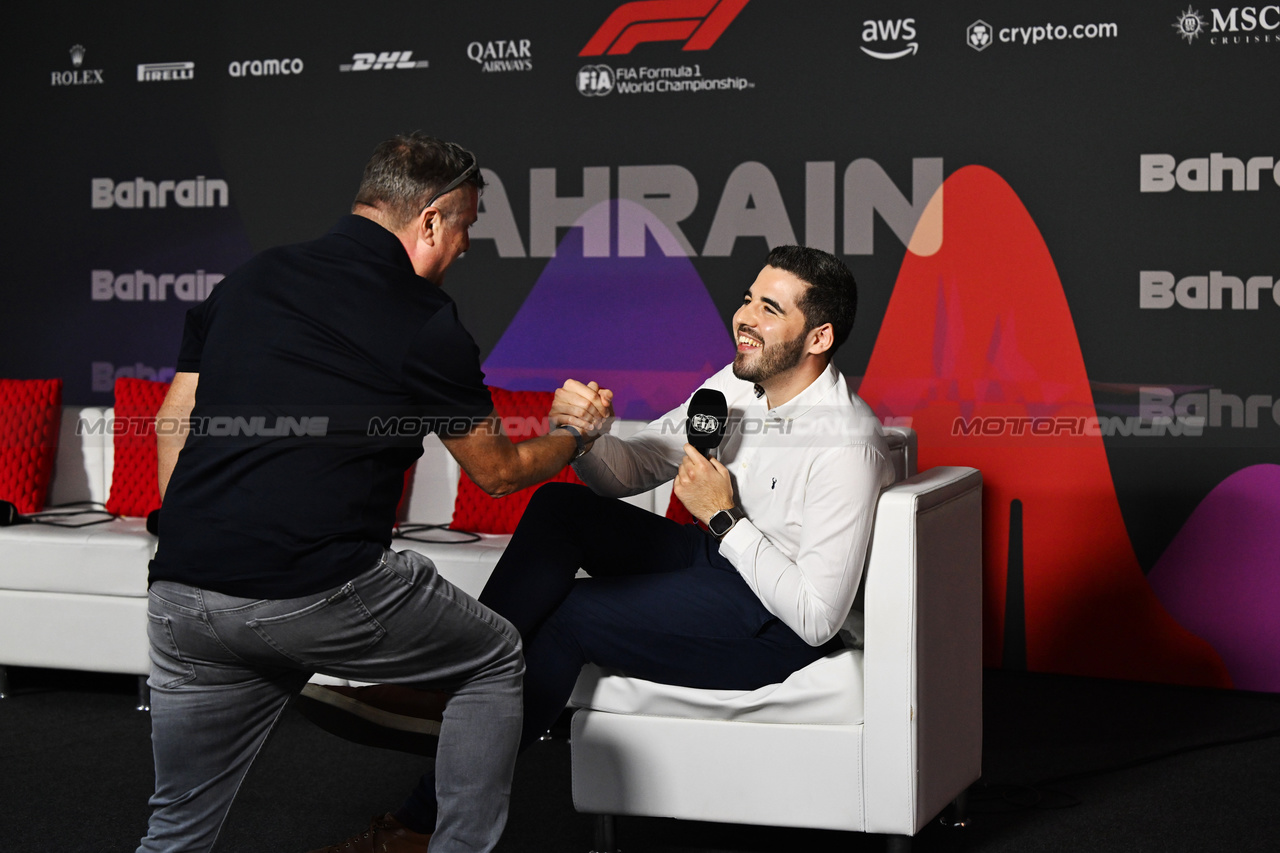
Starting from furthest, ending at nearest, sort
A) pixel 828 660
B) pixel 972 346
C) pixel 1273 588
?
pixel 972 346 → pixel 1273 588 → pixel 828 660

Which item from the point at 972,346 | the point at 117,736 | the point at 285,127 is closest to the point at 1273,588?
the point at 972,346

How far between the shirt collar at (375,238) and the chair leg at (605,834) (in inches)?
49.7

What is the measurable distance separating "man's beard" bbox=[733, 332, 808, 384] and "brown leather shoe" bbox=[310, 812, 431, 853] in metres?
1.15

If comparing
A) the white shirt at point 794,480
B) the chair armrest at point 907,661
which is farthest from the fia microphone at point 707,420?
the chair armrest at point 907,661

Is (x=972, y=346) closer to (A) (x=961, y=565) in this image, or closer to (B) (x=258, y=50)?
(A) (x=961, y=565)

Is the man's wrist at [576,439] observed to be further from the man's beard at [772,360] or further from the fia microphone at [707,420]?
the man's beard at [772,360]

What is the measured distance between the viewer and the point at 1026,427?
4.12 metres

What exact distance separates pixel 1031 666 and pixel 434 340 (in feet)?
9.79

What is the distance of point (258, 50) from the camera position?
5.01 m

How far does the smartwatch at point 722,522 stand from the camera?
2.46m

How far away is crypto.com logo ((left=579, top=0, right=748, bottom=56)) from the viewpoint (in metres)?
4.43

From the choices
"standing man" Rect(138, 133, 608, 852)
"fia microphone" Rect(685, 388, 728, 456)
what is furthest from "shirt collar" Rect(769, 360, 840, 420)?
"standing man" Rect(138, 133, 608, 852)
